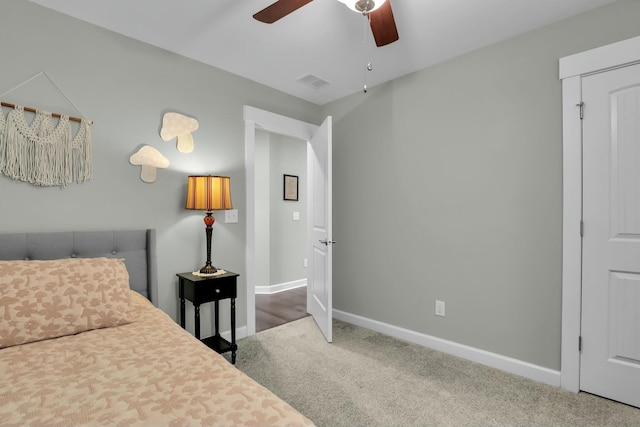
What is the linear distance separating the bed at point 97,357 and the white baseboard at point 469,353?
2.04 meters

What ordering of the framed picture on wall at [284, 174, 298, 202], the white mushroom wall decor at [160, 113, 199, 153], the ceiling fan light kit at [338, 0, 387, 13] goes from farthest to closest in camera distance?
the framed picture on wall at [284, 174, 298, 202]
the white mushroom wall decor at [160, 113, 199, 153]
the ceiling fan light kit at [338, 0, 387, 13]

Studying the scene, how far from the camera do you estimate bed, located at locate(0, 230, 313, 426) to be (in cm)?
93

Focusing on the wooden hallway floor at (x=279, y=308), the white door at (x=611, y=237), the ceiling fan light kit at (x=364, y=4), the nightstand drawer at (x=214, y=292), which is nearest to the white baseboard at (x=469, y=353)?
the white door at (x=611, y=237)

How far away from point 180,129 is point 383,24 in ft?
5.71

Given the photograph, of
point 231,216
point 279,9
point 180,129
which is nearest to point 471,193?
point 279,9

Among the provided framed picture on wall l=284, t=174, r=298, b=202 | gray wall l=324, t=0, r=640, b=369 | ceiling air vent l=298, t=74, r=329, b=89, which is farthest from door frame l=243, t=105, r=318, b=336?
framed picture on wall l=284, t=174, r=298, b=202

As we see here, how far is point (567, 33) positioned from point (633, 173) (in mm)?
987

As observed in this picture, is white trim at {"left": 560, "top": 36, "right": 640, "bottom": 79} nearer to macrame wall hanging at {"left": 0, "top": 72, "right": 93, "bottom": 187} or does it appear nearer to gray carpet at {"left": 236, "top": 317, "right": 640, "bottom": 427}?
gray carpet at {"left": 236, "top": 317, "right": 640, "bottom": 427}

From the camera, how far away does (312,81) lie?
10.2ft

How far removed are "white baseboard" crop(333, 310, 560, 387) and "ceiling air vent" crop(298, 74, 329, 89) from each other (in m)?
2.38

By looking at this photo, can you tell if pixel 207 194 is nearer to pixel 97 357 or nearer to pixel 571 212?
pixel 97 357

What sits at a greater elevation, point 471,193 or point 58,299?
point 471,193

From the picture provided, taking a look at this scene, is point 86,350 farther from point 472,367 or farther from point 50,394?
point 472,367

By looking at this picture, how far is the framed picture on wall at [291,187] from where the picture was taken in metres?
4.89
